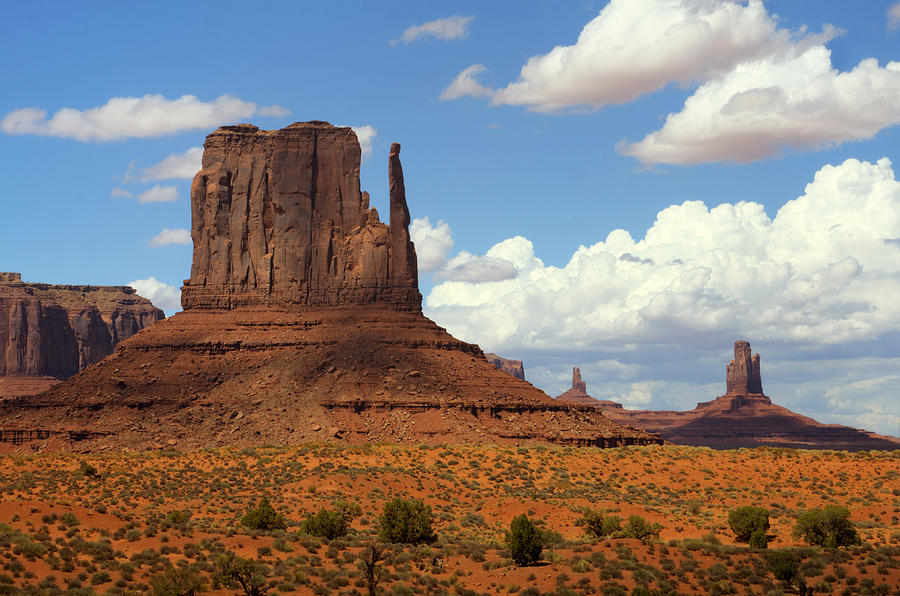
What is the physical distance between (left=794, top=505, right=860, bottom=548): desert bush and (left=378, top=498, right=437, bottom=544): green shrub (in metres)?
18.3

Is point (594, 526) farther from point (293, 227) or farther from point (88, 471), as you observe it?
point (293, 227)

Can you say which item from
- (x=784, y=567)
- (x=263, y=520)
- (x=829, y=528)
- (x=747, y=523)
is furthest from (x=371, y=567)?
(x=829, y=528)

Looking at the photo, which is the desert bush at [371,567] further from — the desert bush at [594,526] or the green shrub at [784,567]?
the green shrub at [784,567]

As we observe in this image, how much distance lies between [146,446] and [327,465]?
29343mm

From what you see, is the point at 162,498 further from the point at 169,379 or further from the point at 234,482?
the point at 169,379

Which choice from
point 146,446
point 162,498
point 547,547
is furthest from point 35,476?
point 547,547

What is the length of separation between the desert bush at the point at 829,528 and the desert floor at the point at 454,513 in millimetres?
1729

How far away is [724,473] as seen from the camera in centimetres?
8438

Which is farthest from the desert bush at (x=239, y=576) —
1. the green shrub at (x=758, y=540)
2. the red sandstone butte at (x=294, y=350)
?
the red sandstone butte at (x=294, y=350)

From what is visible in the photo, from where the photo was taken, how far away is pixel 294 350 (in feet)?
402

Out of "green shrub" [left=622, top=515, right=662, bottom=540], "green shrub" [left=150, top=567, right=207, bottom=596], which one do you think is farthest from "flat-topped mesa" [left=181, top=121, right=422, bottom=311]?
"green shrub" [left=150, top=567, right=207, bottom=596]

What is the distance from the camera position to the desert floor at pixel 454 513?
151 ft

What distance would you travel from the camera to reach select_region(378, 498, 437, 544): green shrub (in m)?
57.7

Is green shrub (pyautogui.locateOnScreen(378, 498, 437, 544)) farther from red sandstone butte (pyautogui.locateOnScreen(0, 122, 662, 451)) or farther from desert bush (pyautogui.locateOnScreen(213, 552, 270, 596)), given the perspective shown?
red sandstone butte (pyautogui.locateOnScreen(0, 122, 662, 451))
